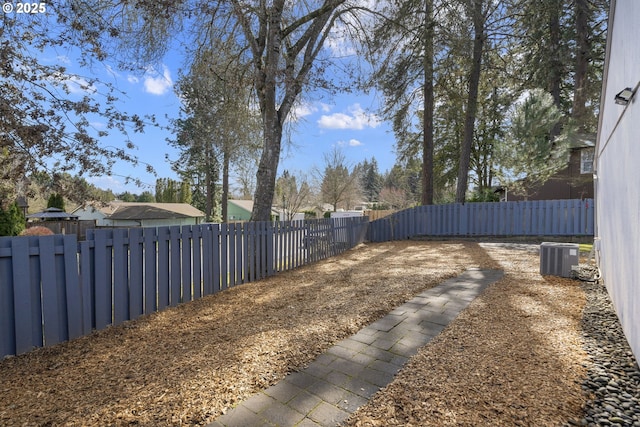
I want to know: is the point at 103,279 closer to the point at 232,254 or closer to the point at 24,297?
the point at 24,297

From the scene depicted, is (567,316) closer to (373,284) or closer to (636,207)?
(636,207)

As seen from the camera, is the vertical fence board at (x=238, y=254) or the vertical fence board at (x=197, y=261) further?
the vertical fence board at (x=238, y=254)

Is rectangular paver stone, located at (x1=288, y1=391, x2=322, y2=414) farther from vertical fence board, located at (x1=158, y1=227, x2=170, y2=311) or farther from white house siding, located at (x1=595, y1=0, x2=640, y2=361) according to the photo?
vertical fence board, located at (x1=158, y1=227, x2=170, y2=311)

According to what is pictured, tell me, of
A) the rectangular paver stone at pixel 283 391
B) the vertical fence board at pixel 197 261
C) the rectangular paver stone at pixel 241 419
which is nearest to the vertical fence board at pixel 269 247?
the vertical fence board at pixel 197 261

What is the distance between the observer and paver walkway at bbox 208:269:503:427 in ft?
6.21

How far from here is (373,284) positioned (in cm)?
503

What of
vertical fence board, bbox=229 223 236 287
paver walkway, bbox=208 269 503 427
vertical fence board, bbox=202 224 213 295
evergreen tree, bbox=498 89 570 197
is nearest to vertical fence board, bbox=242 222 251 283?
vertical fence board, bbox=229 223 236 287

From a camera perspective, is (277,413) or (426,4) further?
(426,4)

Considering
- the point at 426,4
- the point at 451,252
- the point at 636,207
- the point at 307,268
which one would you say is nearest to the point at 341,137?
the point at 426,4

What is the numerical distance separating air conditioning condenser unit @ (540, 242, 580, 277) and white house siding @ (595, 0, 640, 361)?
1.66 metres

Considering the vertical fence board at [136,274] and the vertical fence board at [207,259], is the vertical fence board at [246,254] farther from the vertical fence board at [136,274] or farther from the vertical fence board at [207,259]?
the vertical fence board at [136,274]

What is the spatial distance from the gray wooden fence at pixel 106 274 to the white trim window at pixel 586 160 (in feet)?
56.7

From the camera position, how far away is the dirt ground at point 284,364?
1.92 m

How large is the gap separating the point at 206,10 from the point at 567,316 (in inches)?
289
